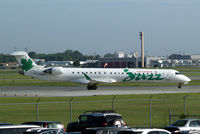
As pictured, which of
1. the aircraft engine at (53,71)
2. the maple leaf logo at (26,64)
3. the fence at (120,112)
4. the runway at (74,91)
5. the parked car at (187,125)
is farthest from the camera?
the maple leaf logo at (26,64)

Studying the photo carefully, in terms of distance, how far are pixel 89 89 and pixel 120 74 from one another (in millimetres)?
4615

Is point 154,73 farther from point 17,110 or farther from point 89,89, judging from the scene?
point 17,110

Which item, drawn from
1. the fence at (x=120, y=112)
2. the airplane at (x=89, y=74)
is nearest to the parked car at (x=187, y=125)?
the fence at (x=120, y=112)

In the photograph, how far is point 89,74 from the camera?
5891 cm

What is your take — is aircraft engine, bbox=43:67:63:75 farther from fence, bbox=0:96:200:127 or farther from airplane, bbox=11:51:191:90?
fence, bbox=0:96:200:127

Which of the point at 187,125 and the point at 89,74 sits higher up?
the point at 89,74

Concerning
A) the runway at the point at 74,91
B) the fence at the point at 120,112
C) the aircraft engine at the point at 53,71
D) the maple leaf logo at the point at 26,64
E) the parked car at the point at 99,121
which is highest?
the maple leaf logo at the point at 26,64

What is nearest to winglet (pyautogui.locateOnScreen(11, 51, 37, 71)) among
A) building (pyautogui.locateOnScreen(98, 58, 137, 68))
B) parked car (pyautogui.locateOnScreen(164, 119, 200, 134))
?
parked car (pyautogui.locateOnScreen(164, 119, 200, 134))

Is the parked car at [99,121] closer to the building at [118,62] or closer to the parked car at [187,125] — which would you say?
the parked car at [187,125]

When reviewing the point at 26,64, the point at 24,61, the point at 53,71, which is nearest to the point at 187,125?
the point at 53,71

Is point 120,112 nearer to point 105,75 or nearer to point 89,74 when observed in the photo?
point 89,74

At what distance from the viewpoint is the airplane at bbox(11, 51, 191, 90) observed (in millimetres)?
58250

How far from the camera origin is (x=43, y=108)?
3447cm

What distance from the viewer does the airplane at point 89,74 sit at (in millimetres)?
58250
